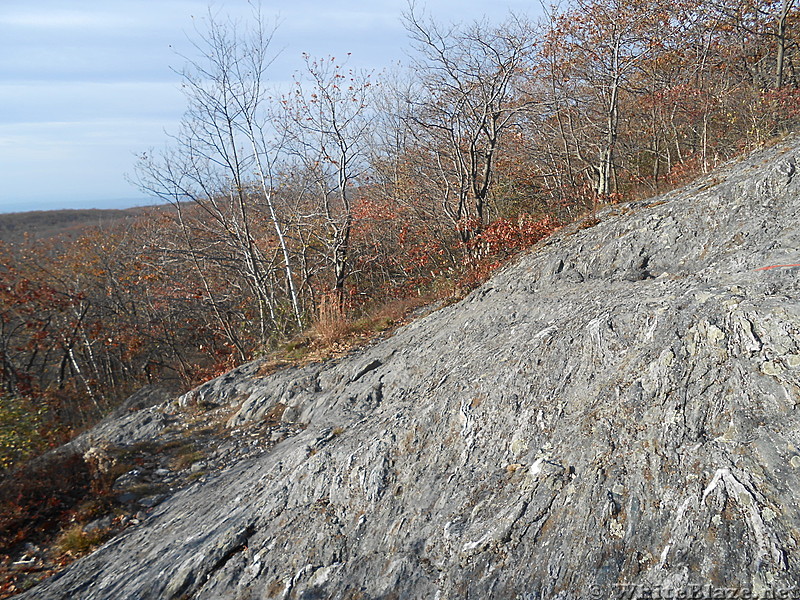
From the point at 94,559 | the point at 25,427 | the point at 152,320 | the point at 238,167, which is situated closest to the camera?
the point at 94,559

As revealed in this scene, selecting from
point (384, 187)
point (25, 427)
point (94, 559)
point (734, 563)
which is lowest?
point (94, 559)

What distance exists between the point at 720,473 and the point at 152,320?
17.3m

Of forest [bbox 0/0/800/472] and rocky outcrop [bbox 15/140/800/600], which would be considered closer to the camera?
rocky outcrop [bbox 15/140/800/600]

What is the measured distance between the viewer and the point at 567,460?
2965 millimetres

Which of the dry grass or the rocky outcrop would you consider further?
the dry grass

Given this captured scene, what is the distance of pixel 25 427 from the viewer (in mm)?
6488

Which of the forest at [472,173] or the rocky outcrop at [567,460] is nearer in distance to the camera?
the rocky outcrop at [567,460]

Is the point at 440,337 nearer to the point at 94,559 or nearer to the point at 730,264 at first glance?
the point at 730,264

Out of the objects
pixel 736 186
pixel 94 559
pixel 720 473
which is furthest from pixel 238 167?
pixel 720 473

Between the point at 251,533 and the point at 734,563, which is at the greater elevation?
the point at 734,563

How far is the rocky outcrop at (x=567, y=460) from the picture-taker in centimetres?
240

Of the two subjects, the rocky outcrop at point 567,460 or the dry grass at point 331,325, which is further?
the dry grass at point 331,325

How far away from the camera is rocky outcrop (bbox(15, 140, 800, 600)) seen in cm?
240

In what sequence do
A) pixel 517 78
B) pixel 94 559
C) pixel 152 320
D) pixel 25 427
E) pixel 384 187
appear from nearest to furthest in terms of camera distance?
pixel 94 559
pixel 25 427
pixel 517 78
pixel 384 187
pixel 152 320
